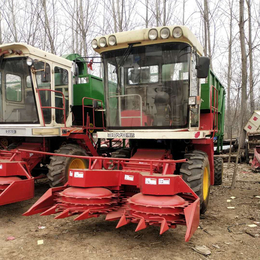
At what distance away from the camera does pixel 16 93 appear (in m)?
6.11

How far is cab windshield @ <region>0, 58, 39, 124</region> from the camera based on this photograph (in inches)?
234

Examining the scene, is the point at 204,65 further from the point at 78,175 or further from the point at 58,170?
the point at 58,170

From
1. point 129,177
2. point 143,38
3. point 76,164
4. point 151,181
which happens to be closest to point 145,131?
point 129,177

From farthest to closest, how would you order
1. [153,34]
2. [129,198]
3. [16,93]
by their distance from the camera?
[16,93] → [153,34] → [129,198]

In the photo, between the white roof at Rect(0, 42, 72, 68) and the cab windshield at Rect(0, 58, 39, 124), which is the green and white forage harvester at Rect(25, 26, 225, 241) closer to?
the white roof at Rect(0, 42, 72, 68)

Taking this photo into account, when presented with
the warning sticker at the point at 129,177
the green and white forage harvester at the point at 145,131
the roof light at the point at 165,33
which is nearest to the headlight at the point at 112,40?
the green and white forage harvester at the point at 145,131

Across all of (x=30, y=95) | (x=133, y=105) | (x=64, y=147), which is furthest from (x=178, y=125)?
(x=30, y=95)

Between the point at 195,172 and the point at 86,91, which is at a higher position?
the point at 86,91

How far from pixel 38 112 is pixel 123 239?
11.0ft

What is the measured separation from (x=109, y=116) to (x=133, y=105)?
0.56m

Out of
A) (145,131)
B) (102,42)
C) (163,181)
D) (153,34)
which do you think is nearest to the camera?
(163,181)

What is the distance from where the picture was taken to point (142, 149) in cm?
532

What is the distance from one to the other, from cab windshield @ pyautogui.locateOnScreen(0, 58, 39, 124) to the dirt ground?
1.96m

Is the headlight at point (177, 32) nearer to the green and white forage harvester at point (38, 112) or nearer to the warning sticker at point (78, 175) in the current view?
the green and white forage harvester at point (38, 112)
